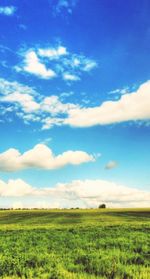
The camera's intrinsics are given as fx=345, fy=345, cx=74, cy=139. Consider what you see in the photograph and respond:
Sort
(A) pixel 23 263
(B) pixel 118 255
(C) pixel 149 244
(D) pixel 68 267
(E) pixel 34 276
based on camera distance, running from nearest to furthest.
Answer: (E) pixel 34 276 < (D) pixel 68 267 < (A) pixel 23 263 < (B) pixel 118 255 < (C) pixel 149 244

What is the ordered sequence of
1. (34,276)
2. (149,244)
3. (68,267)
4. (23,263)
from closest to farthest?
(34,276)
(68,267)
(23,263)
(149,244)

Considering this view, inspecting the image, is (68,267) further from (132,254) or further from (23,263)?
(132,254)

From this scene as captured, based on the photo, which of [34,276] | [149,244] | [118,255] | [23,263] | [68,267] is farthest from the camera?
[149,244]

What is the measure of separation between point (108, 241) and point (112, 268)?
23.2 ft

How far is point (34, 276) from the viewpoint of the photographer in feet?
38.7

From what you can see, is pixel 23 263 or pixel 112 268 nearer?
pixel 112 268

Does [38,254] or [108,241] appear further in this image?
[108,241]

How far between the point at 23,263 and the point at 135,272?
457cm

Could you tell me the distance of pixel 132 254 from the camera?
50.8ft

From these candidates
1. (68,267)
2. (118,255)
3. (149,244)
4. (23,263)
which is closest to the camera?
(68,267)

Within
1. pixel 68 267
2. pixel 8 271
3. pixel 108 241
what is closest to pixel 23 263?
pixel 8 271

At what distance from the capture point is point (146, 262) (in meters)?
13.9

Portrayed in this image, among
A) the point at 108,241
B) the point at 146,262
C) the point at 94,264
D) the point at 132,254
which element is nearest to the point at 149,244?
the point at 108,241

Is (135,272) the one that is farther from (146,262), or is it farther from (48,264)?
(48,264)
